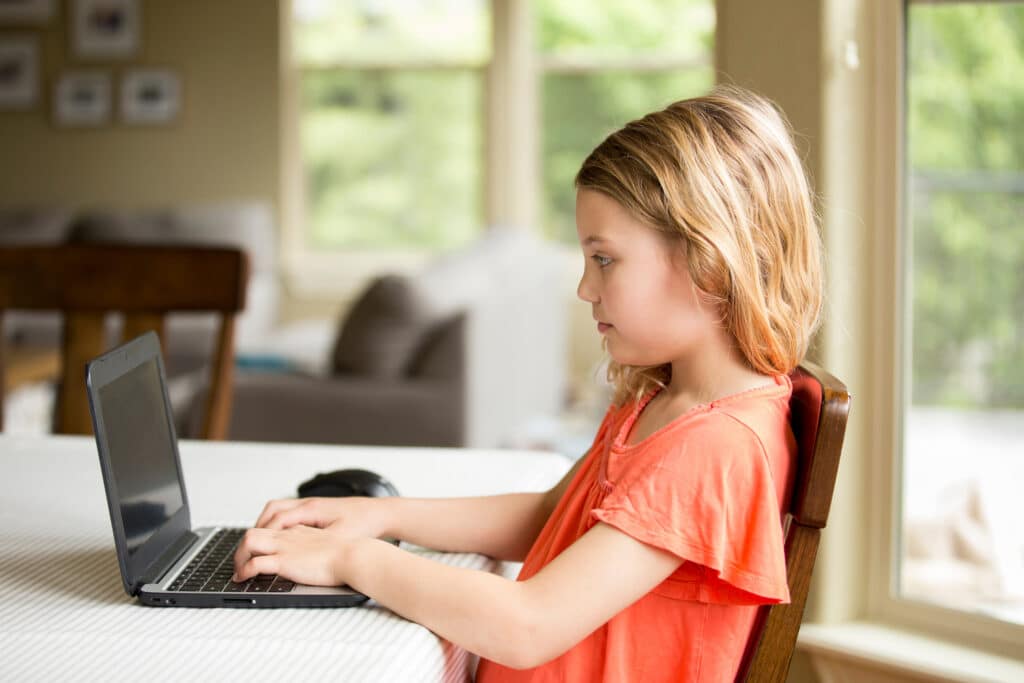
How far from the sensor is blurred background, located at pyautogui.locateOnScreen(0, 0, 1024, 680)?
161 centimetres

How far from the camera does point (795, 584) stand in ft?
2.91

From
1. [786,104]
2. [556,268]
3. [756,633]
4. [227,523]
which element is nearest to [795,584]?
[756,633]

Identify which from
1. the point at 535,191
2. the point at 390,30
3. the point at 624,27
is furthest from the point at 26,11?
the point at 624,27

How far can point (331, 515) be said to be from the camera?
3.45ft

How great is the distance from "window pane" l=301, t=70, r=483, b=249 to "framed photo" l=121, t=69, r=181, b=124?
0.76m

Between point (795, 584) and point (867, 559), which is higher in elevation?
point (795, 584)

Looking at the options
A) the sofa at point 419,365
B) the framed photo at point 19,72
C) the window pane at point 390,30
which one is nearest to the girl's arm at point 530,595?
the sofa at point 419,365

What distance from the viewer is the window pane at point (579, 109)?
6039 millimetres

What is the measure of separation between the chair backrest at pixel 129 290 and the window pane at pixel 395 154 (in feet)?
15.1

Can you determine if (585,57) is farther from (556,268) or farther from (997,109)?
(997,109)

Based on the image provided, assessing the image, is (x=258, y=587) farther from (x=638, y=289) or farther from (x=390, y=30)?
(x=390, y=30)

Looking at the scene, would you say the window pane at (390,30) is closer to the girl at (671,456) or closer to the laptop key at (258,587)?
the girl at (671,456)

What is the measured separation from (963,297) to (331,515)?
1.18 m

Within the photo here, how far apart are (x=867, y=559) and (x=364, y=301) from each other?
1.79m
